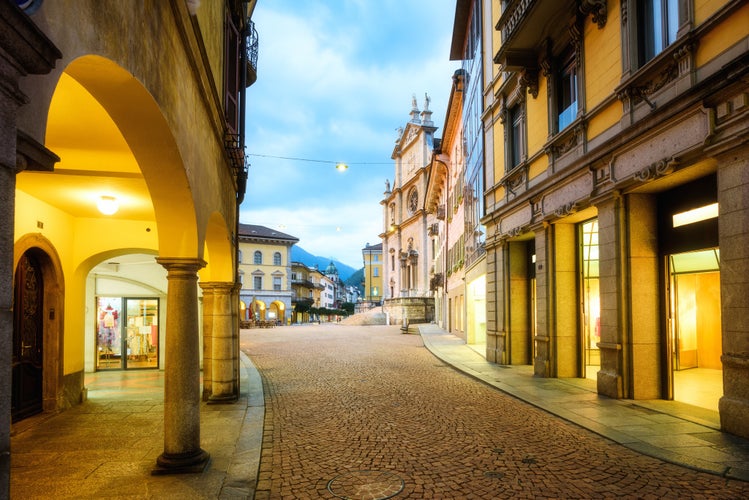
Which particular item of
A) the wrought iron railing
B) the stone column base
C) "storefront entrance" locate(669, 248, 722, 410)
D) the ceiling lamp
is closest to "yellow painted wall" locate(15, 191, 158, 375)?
the ceiling lamp

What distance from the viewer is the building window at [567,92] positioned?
11760 mm

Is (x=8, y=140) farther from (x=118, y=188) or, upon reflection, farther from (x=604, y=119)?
(x=604, y=119)

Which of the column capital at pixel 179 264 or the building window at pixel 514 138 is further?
the building window at pixel 514 138

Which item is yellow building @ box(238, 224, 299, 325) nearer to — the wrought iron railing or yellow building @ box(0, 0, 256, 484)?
yellow building @ box(0, 0, 256, 484)

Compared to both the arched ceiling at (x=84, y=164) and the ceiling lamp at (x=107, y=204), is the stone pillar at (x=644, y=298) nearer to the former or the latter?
the arched ceiling at (x=84, y=164)

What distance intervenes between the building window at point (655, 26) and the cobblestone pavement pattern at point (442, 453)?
21.7 feet

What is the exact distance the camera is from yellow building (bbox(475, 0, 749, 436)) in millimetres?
6910

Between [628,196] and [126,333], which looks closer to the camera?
[628,196]

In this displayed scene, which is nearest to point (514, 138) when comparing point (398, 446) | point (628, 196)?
point (628, 196)

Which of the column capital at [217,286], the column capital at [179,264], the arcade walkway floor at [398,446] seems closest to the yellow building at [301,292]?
the arcade walkway floor at [398,446]

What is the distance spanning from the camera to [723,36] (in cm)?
698

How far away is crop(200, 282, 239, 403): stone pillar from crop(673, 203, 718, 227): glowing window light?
28.0 ft

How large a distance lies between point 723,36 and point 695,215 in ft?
9.64

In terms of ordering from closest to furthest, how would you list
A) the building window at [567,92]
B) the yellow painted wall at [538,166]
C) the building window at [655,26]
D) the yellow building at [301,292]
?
the building window at [655,26] < the building window at [567,92] < the yellow painted wall at [538,166] < the yellow building at [301,292]
